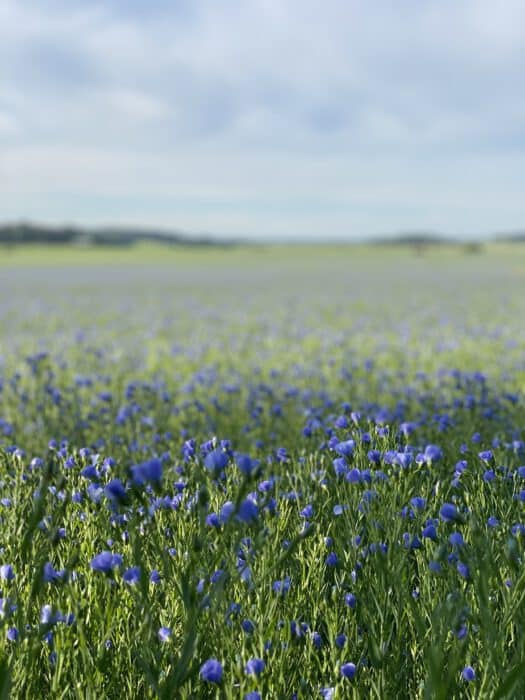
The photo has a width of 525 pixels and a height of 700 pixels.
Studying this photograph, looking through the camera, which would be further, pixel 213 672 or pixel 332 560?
pixel 332 560

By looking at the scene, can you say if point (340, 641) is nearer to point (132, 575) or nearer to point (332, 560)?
point (332, 560)

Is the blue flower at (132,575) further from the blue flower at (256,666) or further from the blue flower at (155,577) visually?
the blue flower at (256,666)

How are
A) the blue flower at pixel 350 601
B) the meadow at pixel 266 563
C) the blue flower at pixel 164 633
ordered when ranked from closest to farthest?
1. the meadow at pixel 266 563
2. the blue flower at pixel 164 633
3. the blue flower at pixel 350 601

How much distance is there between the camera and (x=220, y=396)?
6773 mm

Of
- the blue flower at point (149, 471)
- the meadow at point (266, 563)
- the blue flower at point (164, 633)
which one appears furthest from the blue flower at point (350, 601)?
the blue flower at point (149, 471)

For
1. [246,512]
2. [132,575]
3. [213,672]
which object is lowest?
[213,672]

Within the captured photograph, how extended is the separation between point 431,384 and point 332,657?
5.50 m

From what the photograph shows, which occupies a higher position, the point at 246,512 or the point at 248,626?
the point at 246,512

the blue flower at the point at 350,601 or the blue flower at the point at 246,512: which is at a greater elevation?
the blue flower at the point at 246,512

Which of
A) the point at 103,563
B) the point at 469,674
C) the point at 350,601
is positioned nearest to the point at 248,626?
the point at 350,601

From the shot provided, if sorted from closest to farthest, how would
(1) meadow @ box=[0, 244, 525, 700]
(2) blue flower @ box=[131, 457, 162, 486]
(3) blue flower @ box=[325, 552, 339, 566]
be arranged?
(2) blue flower @ box=[131, 457, 162, 486], (1) meadow @ box=[0, 244, 525, 700], (3) blue flower @ box=[325, 552, 339, 566]

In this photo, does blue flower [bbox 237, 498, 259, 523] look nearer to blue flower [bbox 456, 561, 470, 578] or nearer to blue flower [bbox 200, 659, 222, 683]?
blue flower [bbox 200, 659, 222, 683]

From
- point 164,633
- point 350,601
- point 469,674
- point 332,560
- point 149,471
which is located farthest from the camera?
point 332,560

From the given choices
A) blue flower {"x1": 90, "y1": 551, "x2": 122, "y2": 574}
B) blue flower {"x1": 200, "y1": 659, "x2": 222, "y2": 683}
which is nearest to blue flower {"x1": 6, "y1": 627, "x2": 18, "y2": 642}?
blue flower {"x1": 90, "y1": 551, "x2": 122, "y2": 574}
